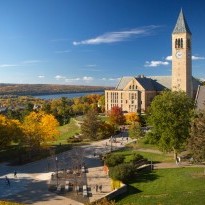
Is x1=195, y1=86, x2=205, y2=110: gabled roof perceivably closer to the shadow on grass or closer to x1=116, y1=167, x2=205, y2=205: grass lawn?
x1=116, y1=167, x2=205, y2=205: grass lawn

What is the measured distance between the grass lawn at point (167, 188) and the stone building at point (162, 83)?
5236 cm

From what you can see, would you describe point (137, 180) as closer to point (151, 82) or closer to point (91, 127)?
point (91, 127)

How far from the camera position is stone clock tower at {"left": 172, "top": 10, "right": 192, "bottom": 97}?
89.1m

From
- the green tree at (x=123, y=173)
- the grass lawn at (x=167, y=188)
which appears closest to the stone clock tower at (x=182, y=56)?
the grass lawn at (x=167, y=188)

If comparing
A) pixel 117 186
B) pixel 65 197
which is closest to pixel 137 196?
pixel 117 186

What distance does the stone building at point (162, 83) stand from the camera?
89.4 m

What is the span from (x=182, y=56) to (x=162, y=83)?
15.5m

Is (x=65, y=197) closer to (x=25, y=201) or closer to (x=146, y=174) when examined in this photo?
(x=25, y=201)

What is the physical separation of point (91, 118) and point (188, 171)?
3111cm

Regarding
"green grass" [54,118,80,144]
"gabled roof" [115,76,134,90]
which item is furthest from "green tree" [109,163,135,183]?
"gabled roof" [115,76,134,90]

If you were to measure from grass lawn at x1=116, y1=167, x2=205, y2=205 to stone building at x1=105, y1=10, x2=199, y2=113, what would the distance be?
52.4m

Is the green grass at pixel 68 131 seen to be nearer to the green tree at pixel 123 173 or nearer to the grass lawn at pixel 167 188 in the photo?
the green tree at pixel 123 173

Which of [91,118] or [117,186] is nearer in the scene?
[117,186]

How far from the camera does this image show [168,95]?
151ft
